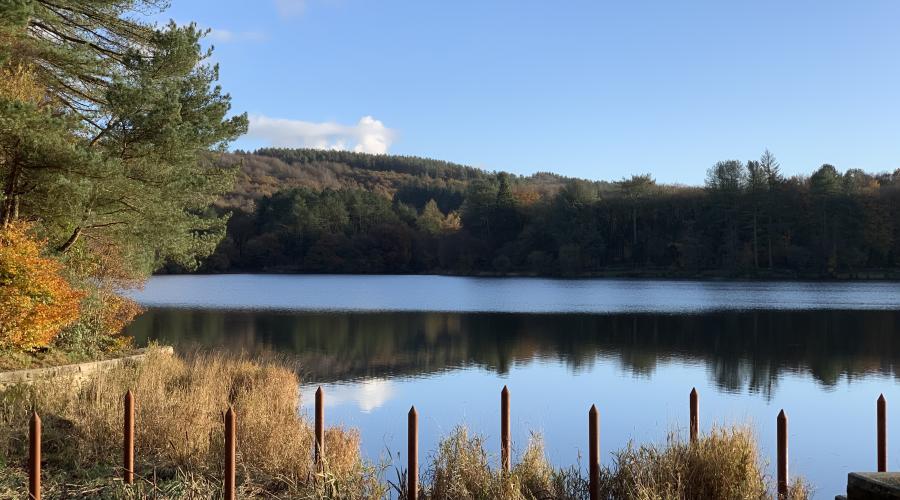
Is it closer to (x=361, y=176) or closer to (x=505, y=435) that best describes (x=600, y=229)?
(x=361, y=176)

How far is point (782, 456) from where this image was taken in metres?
6.88

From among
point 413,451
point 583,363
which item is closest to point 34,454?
point 413,451

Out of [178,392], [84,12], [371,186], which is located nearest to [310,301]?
[84,12]

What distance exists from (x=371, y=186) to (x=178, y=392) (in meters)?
140

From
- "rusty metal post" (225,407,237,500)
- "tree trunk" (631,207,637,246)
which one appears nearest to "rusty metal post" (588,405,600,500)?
"rusty metal post" (225,407,237,500)

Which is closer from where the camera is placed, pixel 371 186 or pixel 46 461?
pixel 46 461

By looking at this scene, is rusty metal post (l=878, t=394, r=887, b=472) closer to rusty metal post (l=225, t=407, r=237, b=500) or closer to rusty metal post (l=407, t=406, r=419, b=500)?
rusty metal post (l=407, t=406, r=419, b=500)

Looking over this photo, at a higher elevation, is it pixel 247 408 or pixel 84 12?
pixel 84 12

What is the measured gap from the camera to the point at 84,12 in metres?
14.9

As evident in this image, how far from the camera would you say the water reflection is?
21203 millimetres

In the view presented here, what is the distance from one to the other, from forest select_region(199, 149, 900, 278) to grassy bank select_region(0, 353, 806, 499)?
245ft

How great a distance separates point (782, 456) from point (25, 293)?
10.6 meters

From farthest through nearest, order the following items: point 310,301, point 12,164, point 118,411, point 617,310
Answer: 1. point 310,301
2. point 617,310
3. point 12,164
4. point 118,411

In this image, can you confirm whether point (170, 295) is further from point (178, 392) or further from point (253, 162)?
point (253, 162)
